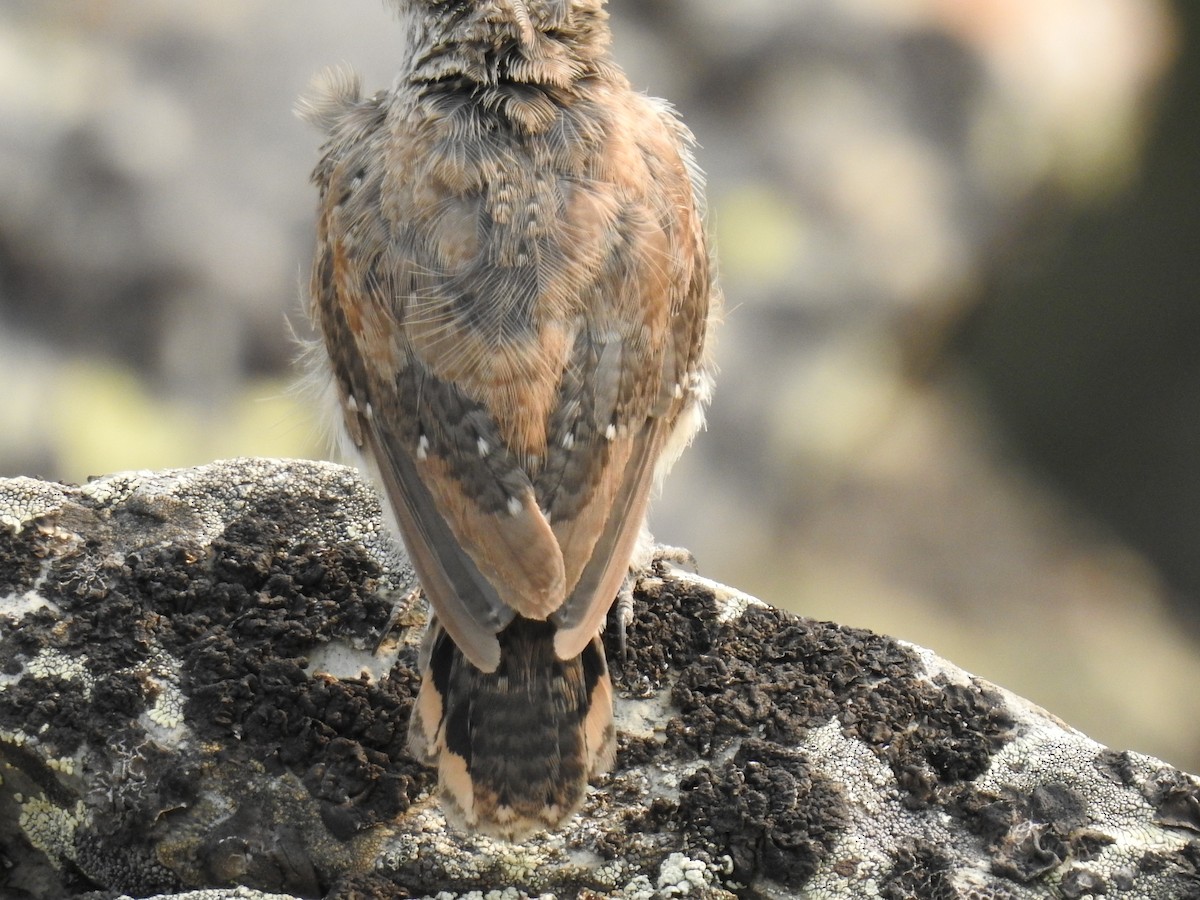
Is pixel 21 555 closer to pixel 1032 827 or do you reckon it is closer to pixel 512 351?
pixel 512 351

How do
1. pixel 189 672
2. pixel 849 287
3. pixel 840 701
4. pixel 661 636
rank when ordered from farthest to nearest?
pixel 849 287
pixel 661 636
pixel 840 701
pixel 189 672

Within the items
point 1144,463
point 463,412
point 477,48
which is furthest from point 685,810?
point 1144,463

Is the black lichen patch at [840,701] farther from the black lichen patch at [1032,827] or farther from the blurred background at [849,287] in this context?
the blurred background at [849,287]

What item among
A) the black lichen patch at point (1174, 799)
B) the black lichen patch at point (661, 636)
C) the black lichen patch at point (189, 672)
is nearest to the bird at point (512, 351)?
the black lichen patch at point (661, 636)

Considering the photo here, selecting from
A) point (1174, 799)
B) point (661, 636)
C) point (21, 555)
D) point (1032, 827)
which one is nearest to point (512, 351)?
point (661, 636)

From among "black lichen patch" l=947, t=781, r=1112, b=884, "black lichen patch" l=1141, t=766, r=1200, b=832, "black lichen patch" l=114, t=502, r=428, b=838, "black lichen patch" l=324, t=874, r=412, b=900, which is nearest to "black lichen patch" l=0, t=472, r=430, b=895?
"black lichen patch" l=114, t=502, r=428, b=838

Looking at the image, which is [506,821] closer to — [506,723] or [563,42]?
[506,723]

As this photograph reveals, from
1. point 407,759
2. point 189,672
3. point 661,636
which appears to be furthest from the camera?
point 661,636
